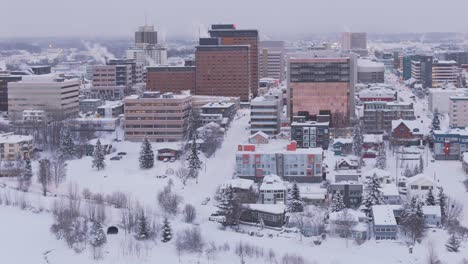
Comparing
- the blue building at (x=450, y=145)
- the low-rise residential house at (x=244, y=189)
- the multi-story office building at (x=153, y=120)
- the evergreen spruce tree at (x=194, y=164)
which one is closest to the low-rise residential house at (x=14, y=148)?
the multi-story office building at (x=153, y=120)

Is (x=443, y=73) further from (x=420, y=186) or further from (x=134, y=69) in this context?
(x=420, y=186)

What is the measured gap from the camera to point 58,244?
1516cm

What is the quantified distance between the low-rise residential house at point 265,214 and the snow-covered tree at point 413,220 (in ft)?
7.86

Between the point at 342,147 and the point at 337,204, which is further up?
the point at 342,147

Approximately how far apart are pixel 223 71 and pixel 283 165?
1532cm

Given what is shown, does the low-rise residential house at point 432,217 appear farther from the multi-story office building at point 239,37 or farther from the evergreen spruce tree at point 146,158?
the multi-story office building at point 239,37

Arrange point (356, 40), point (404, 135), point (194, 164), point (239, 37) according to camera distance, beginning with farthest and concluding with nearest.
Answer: point (356, 40), point (239, 37), point (404, 135), point (194, 164)

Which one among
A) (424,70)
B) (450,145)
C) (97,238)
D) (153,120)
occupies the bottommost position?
(97,238)

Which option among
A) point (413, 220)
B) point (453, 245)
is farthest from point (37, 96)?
point (453, 245)

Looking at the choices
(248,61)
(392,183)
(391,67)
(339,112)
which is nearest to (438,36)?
(391,67)

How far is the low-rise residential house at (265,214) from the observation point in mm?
16016

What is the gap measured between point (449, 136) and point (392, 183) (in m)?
3.93

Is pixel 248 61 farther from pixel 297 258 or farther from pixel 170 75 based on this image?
pixel 297 258

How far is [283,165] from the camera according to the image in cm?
1925
